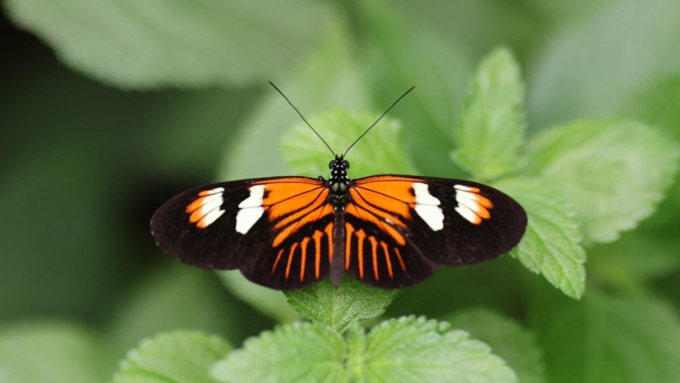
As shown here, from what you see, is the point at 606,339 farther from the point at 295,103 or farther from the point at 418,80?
the point at 295,103

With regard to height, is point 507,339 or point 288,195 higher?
point 288,195

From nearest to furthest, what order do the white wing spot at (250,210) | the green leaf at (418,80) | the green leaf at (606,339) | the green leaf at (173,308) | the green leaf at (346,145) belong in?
the white wing spot at (250,210)
the green leaf at (346,145)
the green leaf at (606,339)
the green leaf at (418,80)
the green leaf at (173,308)

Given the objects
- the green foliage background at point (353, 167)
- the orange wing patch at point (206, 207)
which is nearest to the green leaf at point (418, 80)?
the green foliage background at point (353, 167)

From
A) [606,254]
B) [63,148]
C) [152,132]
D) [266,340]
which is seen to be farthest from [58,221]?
[606,254]

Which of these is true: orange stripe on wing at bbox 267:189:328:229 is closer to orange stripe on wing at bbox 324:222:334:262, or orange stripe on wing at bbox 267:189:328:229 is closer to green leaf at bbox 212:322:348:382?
orange stripe on wing at bbox 324:222:334:262

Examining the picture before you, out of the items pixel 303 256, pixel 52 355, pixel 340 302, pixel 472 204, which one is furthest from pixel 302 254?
pixel 52 355

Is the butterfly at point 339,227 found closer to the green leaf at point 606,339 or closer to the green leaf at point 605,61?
the green leaf at point 606,339
